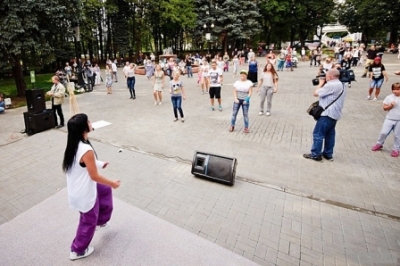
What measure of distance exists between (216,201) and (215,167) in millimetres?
766

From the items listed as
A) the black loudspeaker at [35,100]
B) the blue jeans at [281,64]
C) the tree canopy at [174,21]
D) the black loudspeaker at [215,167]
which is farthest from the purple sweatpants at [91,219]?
the blue jeans at [281,64]

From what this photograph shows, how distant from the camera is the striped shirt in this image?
532 cm

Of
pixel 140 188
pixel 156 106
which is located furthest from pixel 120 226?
pixel 156 106

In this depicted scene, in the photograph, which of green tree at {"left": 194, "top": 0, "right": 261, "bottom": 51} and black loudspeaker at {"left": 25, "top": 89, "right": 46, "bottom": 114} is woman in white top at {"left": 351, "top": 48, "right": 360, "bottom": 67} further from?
black loudspeaker at {"left": 25, "top": 89, "right": 46, "bottom": 114}

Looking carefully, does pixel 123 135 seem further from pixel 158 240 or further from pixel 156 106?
pixel 158 240

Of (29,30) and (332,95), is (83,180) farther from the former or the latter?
(29,30)

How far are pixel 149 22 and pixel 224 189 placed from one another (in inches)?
1481

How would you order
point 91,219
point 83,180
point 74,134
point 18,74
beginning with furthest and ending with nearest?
point 18,74
point 91,219
point 83,180
point 74,134

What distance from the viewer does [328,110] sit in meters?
5.47

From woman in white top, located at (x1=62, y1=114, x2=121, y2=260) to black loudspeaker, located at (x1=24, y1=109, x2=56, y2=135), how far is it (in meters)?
6.43

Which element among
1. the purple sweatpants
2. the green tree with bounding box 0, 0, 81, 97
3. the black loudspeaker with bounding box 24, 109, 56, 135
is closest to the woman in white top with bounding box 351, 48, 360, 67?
the green tree with bounding box 0, 0, 81, 97

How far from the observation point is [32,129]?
27.4 ft

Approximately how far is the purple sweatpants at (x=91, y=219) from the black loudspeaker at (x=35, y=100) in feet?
21.1

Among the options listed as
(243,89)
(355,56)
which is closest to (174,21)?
(355,56)
